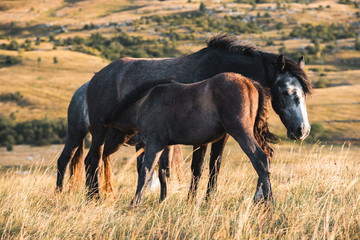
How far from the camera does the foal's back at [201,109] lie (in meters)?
4.86

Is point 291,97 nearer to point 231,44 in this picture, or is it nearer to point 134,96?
point 231,44

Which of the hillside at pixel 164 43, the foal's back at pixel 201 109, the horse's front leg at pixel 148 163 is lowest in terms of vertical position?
the hillside at pixel 164 43

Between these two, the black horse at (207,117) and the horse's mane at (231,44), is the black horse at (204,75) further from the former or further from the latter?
the black horse at (207,117)

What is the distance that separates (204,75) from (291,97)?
1.38 m

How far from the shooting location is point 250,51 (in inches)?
246

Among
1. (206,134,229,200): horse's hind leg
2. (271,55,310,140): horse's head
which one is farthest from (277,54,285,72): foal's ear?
(206,134,229,200): horse's hind leg

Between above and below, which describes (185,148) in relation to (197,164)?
below

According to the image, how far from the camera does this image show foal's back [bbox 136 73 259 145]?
4855mm

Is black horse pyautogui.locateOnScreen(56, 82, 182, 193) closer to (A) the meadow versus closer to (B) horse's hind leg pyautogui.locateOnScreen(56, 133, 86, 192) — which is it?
(B) horse's hind leg pyautogui.locateOnScreen(56, 133, 86, 192)

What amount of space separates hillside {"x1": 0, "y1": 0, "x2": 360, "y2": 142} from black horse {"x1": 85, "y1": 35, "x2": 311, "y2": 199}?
1951cm

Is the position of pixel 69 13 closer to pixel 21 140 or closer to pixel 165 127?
pixel 21 140

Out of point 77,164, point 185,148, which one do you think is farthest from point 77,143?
point 185,148

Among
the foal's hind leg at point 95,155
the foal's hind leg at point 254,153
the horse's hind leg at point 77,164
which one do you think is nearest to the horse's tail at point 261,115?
the foal's hind leg at point 254,153

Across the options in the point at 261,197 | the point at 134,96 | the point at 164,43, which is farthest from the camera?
the point at 164,43
